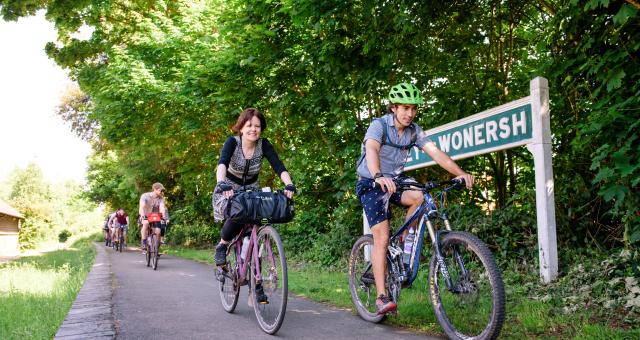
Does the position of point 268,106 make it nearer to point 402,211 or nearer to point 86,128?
point 402,211

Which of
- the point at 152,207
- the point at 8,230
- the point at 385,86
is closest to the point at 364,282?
the point at 385,86

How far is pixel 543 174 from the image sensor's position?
5211mm

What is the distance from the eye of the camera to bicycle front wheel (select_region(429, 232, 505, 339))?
3126 mm

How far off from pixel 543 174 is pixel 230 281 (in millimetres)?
3401

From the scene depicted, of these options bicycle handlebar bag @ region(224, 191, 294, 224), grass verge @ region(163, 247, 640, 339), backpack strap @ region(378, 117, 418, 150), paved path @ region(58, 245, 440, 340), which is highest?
backpack strap @ region(378, 117, 418, 150)

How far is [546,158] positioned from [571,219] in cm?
127

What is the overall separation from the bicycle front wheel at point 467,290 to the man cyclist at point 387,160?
Result: 0.48 metres

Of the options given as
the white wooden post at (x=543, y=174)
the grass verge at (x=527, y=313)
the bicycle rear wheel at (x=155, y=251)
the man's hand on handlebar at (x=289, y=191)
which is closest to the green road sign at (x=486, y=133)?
the white wooden post at (x=543, y=174)

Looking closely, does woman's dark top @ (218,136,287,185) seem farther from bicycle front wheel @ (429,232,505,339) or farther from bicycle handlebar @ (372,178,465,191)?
A: bicycle front wheel @ (429,232,505,339)

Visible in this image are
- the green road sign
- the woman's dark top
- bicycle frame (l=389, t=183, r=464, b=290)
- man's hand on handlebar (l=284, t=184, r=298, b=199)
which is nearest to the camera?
bicycle frame (l=389, t=183, r=464, b=290)

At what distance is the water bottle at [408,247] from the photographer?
4062 millimetres

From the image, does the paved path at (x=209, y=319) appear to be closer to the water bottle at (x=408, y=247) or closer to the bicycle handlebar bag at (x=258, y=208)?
the water bottle at (x=408, y=247)

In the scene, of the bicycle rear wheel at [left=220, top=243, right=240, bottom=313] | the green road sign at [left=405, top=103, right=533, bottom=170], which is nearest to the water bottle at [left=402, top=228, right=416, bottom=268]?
the bicycle rear wheel at [left=220, top=243, right=240, bottom=313]

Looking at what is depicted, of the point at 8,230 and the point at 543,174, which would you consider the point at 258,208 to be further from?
the point at 8,230
